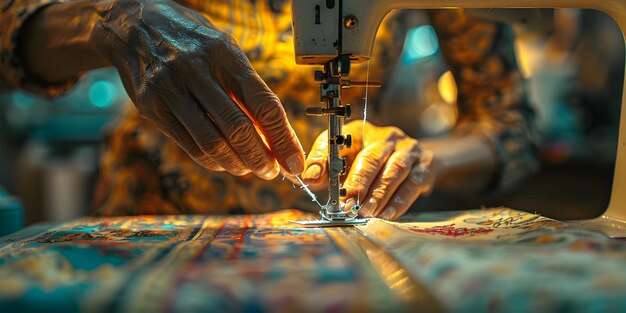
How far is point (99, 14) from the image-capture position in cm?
118

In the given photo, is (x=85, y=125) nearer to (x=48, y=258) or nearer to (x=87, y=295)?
(x=48, y=258)

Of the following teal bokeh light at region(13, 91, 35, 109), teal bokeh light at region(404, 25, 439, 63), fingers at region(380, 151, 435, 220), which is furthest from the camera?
teal bokeh light at region(13, 91, 35, 109)

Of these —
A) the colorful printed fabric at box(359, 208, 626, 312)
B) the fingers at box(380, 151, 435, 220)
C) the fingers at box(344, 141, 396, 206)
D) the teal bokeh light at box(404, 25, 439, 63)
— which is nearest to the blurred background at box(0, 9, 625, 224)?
the teal bokeh light at box(404, 25, 439, 63)

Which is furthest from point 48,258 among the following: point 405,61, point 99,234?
point 405,61

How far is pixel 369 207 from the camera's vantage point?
115cm

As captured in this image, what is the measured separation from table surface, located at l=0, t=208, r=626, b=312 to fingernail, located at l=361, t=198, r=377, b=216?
22 centimetres

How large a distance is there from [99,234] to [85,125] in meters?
2.18

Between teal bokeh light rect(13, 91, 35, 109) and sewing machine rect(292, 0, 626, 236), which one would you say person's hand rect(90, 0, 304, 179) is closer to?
sewing machine rect(292, 0, 626, 236)

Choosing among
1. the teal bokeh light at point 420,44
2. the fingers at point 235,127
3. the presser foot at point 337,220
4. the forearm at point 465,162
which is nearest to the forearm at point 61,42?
the fingers at point 235,127

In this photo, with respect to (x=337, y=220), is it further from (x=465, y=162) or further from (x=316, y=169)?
(x=465, y=162)

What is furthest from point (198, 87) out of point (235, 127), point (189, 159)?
point (189, 159)

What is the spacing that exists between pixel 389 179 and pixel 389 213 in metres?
0.08

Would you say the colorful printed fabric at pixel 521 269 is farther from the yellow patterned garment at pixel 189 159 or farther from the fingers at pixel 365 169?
the yellow patterned garment at pixel 189 159

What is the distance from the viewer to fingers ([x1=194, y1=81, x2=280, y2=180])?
3.32 feet
